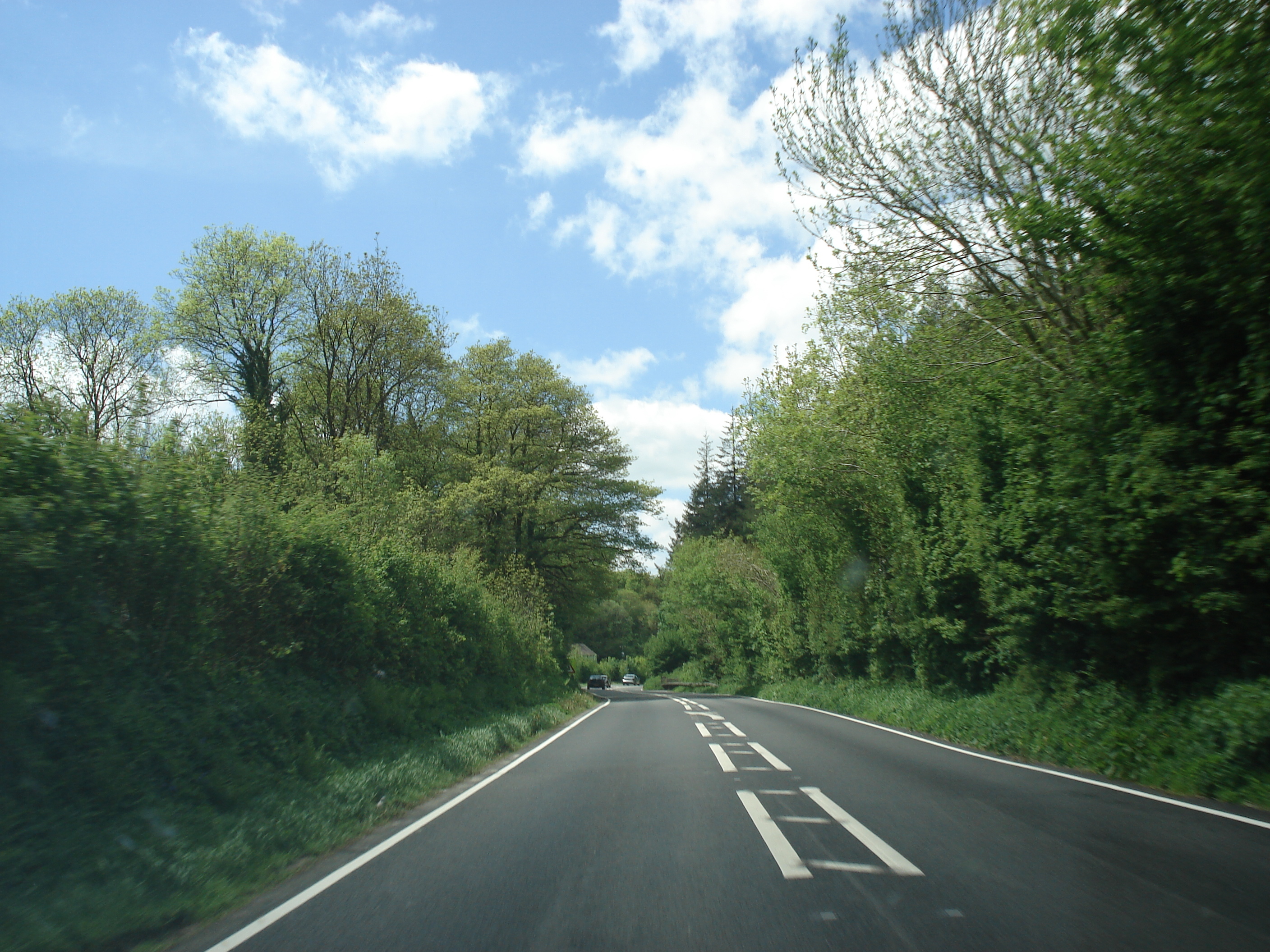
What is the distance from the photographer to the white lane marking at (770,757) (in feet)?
34.2

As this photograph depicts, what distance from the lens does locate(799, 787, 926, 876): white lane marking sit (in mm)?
5277

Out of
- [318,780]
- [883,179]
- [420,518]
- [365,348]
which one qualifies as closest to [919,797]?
[318,780]

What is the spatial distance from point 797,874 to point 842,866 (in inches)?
14.0

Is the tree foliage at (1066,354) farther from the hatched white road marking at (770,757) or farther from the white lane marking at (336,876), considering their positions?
the white lane marking at (336,876)

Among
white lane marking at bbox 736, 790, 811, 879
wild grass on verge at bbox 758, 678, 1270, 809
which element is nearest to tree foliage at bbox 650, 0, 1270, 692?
wild grass on verge at bbox 758, 678, 1270, 809

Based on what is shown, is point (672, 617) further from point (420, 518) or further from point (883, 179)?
point (883, 179)

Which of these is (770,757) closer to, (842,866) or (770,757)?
(770,757)

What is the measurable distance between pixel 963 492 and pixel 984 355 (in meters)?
2.70

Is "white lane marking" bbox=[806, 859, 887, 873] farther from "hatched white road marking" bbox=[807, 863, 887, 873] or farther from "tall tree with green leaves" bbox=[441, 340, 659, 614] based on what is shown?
"tall tree with green leaves" bbox=[441, 340, 659, 614]

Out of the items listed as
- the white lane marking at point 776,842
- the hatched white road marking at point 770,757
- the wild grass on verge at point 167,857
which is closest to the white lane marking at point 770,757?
the hatched white road marking at point 770,757

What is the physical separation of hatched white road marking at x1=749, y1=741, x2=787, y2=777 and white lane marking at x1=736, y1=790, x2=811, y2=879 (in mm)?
2318

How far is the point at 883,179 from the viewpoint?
15562mm

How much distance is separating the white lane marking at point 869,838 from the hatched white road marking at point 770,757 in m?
2.14

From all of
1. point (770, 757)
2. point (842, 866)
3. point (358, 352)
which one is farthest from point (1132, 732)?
point (358, 352)
